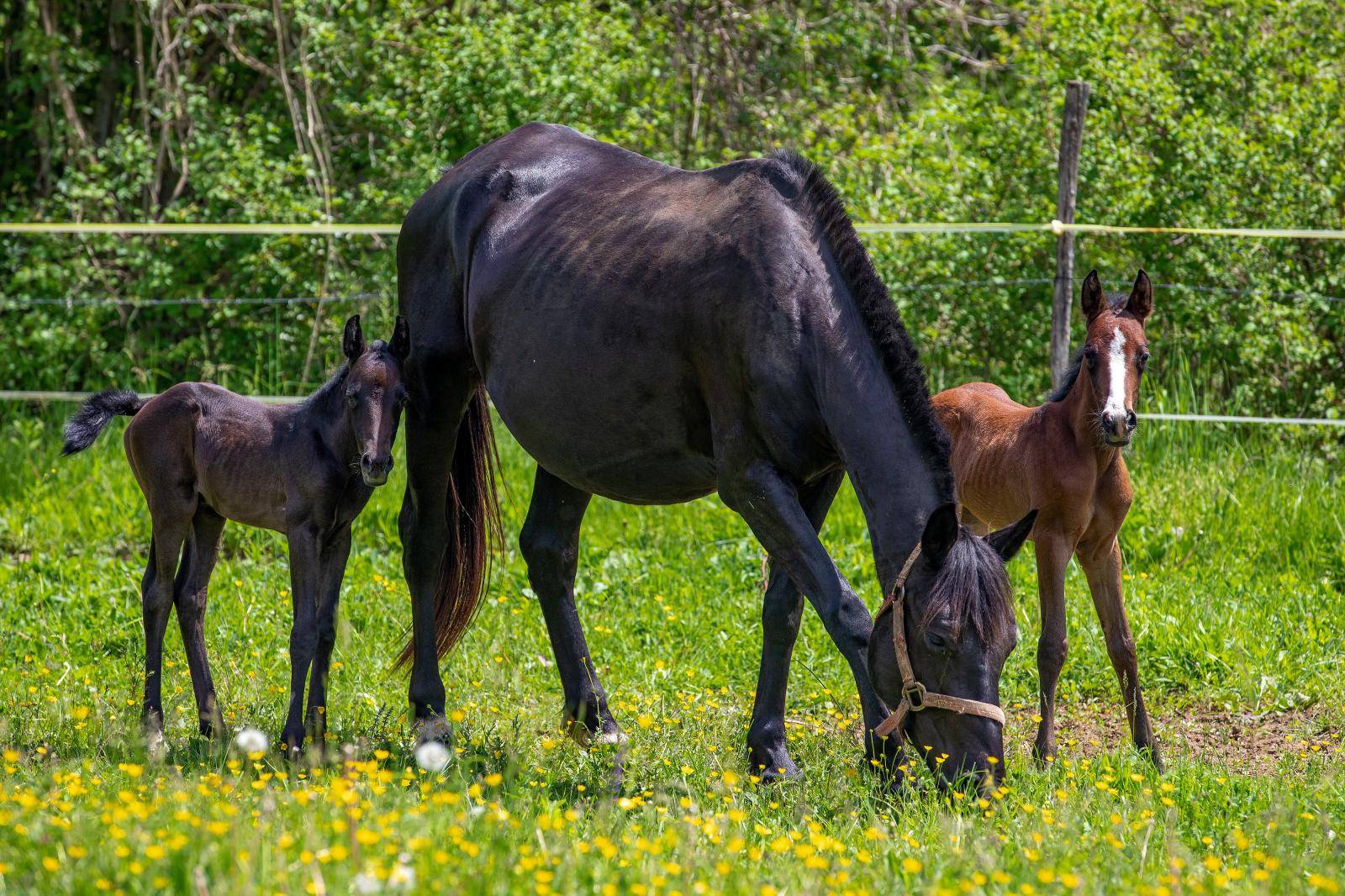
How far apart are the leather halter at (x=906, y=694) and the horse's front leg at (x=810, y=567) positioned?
15 centimetres

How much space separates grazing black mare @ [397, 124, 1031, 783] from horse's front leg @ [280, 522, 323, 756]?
2.07 feet

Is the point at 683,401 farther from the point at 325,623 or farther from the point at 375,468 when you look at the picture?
the point at 325,623

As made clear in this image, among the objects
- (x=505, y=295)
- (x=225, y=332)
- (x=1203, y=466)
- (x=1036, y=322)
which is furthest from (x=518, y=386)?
(x=225, y=332)

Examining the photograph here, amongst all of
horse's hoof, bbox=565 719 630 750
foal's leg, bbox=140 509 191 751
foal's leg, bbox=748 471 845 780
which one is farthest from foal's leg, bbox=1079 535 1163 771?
foal's leg, bbox=140 509 191 751

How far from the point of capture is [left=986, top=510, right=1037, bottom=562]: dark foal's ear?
12.9 ft

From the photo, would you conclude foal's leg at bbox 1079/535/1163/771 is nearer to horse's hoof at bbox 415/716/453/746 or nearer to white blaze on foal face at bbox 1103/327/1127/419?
white blaze on foal face at bbox 1103/327/1127/419

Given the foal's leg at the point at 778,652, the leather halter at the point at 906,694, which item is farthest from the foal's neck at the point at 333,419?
the leather halter at the point at 906,694

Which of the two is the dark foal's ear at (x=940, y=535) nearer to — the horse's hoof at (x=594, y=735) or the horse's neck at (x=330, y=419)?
the horse's hoof at (x=594, y=735)

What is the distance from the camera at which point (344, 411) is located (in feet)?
15.9

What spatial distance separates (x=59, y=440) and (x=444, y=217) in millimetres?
4541

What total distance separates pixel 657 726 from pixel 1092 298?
7.40 ft

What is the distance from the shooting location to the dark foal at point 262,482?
4750 mm

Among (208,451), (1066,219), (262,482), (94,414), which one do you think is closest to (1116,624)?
(262,482)

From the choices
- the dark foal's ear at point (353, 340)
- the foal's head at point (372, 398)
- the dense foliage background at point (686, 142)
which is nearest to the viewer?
the foal's head at point (372, 398)
